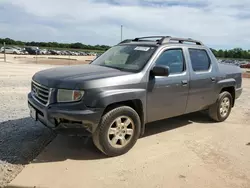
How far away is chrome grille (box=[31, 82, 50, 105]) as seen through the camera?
4.17 m

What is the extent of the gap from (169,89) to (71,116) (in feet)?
6.29

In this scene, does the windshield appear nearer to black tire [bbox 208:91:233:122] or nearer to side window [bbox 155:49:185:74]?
side window [bbox 155:49:185:74]

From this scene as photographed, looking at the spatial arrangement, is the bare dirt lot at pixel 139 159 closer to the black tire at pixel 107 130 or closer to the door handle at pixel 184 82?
the black tire at pixel 107 130

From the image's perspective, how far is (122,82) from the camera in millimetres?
4258

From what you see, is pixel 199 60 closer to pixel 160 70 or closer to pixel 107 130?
pixel 160 70

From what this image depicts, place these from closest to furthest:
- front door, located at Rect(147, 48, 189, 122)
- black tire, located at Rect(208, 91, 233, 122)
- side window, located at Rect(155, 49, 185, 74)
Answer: front door, located at Rect(147, 48, 189, 122)
side window, located at Rect(155, 49, 185, 74)
black tire, located at Rect(208, 91, 233, 122)

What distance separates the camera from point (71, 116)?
12.7ft

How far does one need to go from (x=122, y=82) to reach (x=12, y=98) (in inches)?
197

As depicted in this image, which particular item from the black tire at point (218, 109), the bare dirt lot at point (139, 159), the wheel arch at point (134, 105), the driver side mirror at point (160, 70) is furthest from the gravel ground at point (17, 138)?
the black tire at point (218, 109)

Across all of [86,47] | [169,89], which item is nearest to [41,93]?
[169,89]

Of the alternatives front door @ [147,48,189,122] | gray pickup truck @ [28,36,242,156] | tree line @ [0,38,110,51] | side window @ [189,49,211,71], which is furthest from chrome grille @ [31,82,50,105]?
tree line @ [0,38,110,51]

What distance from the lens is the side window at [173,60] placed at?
16.3 ft

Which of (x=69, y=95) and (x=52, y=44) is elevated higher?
(x=52, y=44)

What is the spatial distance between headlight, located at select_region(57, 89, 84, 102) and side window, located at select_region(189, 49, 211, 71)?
8.63 ft
